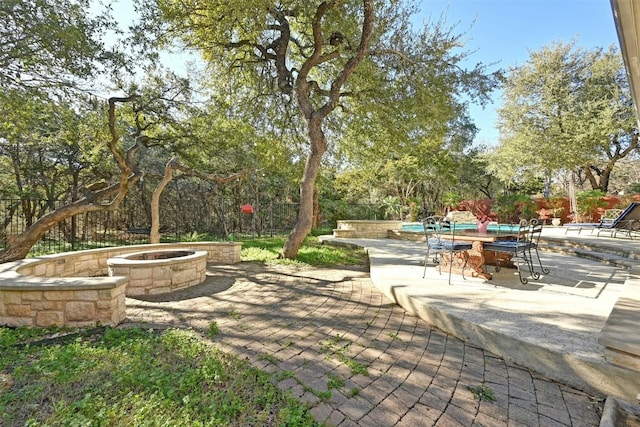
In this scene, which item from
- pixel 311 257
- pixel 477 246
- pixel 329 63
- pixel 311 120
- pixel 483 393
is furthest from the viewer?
pixel 329 63

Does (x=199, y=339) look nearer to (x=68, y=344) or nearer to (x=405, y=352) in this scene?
(x=68, y=344)

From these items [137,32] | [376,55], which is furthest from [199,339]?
[376,55]

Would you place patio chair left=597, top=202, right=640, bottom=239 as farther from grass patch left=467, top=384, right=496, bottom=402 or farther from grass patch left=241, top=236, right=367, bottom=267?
grass patch left=467, top=384, right=496, bottom=402

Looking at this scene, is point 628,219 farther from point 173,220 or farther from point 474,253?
point 173,220

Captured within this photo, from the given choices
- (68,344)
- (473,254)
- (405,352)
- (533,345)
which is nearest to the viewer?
(533,345)

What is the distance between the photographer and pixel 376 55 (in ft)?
23.9

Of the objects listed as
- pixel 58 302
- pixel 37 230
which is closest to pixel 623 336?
pixel 58 302

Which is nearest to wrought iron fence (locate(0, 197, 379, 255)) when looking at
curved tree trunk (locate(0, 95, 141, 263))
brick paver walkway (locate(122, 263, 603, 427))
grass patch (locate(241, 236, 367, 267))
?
curved tree trunk (locate(0, 95, 141, 263))

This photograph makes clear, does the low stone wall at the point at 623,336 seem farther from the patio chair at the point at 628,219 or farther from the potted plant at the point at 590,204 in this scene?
the potted plant at the point at 590,204

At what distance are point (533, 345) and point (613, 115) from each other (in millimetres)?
17119

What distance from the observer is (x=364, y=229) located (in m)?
11.1

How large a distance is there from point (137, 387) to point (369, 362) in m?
1.66

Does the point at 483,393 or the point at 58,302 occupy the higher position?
the point at 58,302

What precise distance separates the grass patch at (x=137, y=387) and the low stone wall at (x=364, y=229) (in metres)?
8.56
